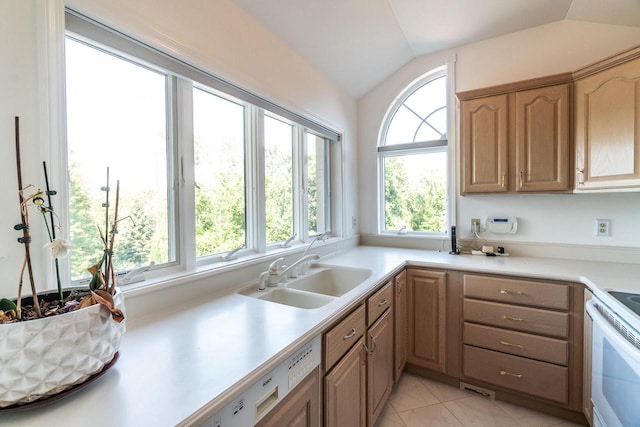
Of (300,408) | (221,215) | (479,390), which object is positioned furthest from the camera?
(479,390)

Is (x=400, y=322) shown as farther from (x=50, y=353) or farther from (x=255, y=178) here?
(x=50, y=353)

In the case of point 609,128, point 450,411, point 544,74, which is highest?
point 544,74

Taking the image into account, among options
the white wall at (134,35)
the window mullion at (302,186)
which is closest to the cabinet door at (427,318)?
the window mullion at (302,186)

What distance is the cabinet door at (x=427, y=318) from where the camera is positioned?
2.03 m

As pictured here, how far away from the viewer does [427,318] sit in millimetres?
2078

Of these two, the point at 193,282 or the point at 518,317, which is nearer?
the point at 193,282

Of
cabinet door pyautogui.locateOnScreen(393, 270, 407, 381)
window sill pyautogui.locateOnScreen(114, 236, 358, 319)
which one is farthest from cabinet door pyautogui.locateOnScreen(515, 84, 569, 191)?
window sill pyautogui.locateOnScreen(114, 236, 358, 319)

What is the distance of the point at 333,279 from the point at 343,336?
77 cm

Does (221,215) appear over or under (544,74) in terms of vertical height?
under

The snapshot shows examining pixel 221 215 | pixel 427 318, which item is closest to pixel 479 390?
pixel 427 318

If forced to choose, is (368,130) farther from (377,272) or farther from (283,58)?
(377,272)

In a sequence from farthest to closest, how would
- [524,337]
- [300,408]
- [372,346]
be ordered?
[524,337], [372,346], [300,408]

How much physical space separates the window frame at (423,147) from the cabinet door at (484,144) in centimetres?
31

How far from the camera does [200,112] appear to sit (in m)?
1.49
